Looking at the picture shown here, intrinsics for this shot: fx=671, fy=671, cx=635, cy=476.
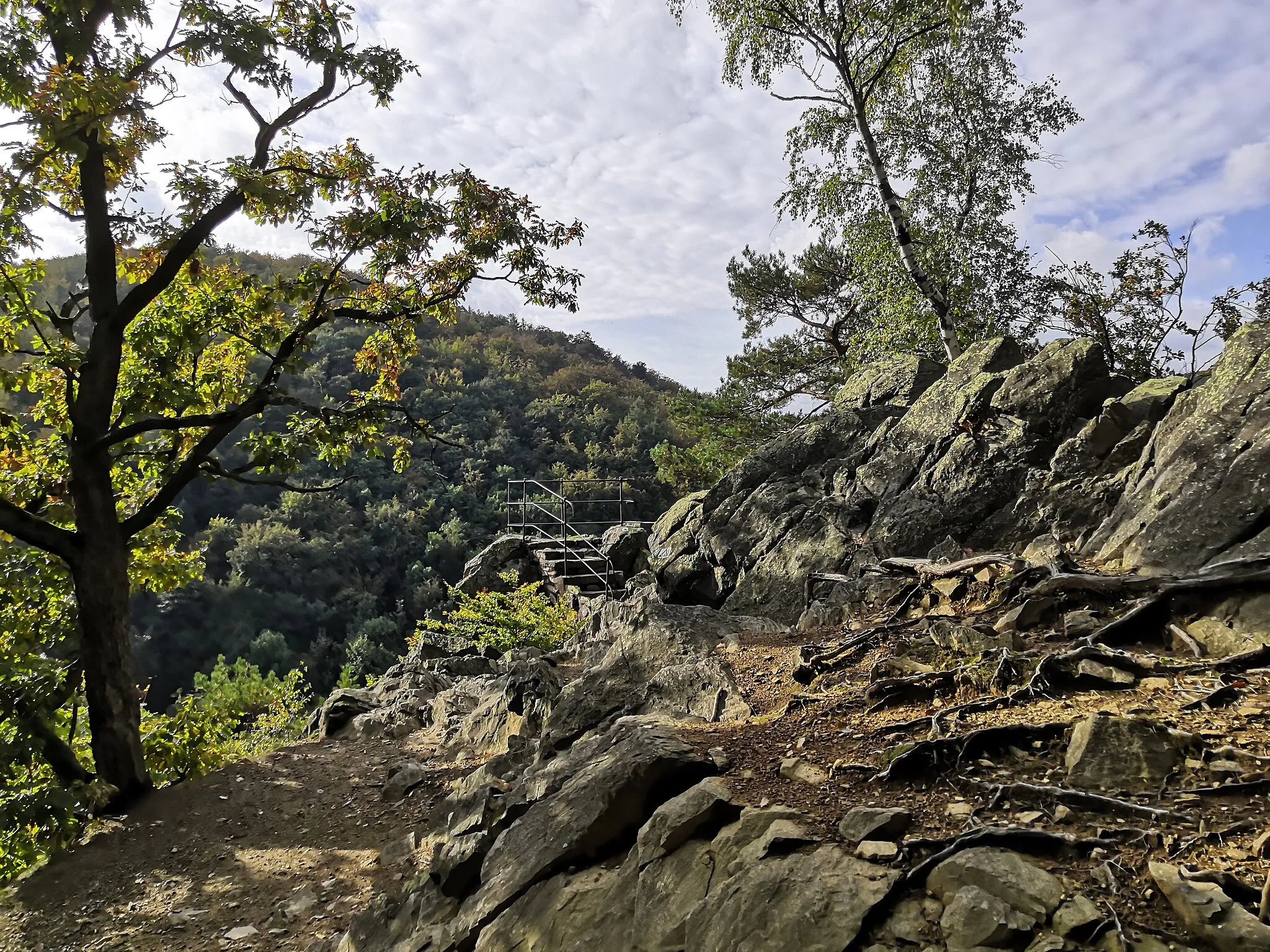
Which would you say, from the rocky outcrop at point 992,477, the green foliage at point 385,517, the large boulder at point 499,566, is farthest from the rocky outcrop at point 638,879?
the green foliage at point 385,517

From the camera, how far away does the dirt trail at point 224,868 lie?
479 cm

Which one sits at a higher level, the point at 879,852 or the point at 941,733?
the point at 941,733

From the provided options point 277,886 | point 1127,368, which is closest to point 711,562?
point 277,886

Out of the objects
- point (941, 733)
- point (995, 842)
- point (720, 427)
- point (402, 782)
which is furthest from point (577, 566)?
point (995, 842)

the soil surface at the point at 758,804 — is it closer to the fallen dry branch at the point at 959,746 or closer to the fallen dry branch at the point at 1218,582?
the fallen dry branch at the point at 959,746

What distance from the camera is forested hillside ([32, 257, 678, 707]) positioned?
80.1 feet

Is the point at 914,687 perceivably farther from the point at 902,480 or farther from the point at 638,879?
the point at 902,480

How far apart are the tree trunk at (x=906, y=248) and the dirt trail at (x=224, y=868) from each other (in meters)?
9.64

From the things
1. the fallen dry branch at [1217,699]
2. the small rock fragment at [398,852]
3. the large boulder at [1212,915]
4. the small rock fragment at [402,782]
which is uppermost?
the fallen dry branch at [1217,699]

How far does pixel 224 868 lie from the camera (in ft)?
18.6

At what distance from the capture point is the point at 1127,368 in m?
10.9

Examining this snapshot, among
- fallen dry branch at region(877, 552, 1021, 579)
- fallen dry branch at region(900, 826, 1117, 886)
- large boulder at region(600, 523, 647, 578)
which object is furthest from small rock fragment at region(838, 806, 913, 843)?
large boulder at region(600, 523, 647, 578)

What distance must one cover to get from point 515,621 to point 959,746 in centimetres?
1157

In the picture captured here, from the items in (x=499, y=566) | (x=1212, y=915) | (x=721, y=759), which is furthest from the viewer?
(x=499, y=566)
